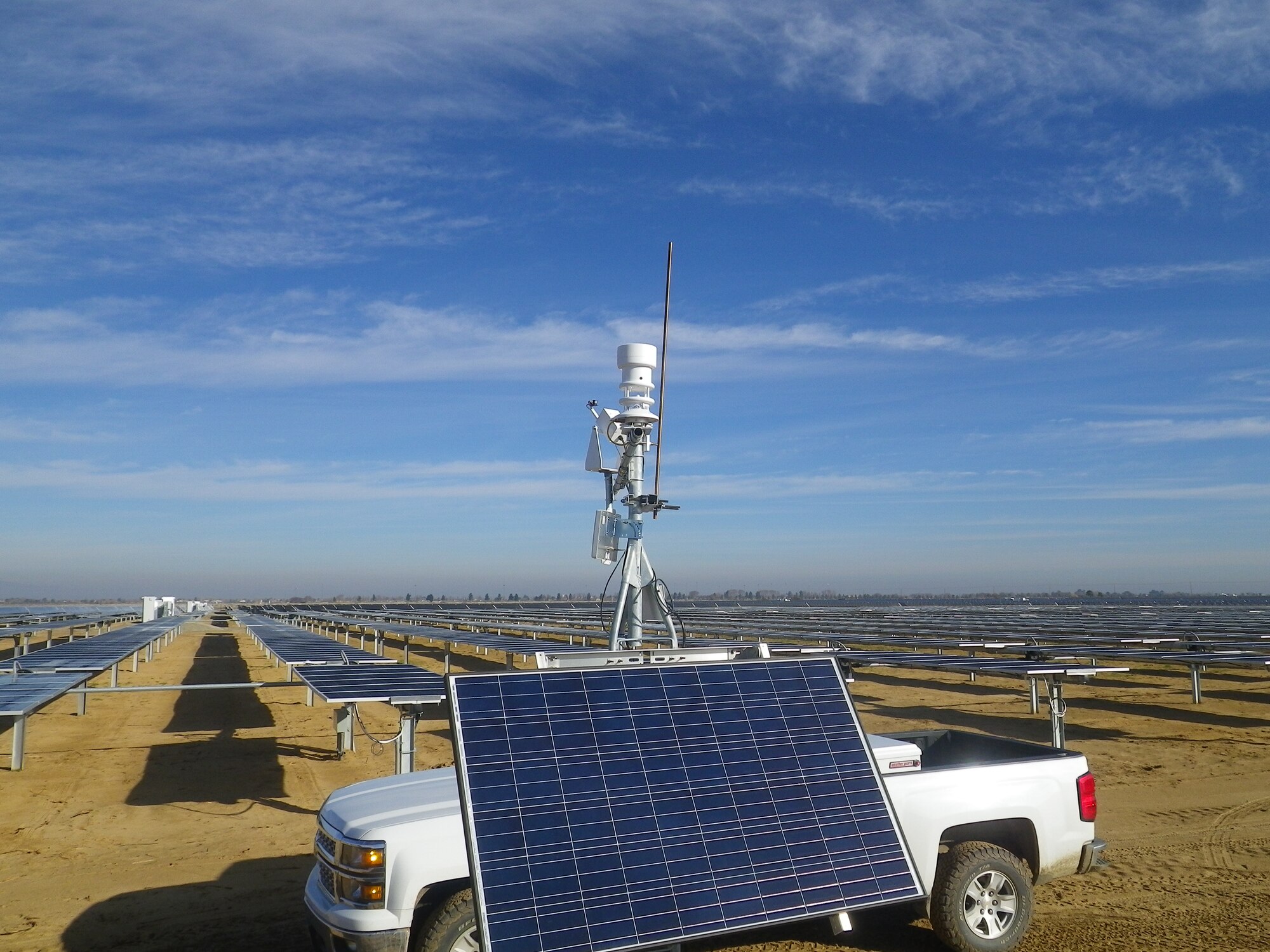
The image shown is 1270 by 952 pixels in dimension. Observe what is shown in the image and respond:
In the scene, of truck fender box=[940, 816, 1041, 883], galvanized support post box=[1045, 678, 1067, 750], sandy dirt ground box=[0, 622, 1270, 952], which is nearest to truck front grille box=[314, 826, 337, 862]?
sandy dirt ground box=[0, 622, 1270, 952]

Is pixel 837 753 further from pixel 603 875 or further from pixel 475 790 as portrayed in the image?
pixel 475 790

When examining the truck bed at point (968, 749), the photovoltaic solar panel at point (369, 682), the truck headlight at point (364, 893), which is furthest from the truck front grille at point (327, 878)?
the truck bed at point (968, 749)

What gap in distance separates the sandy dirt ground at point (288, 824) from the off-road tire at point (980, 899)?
33 cm

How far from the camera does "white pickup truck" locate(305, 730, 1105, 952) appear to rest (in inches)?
180

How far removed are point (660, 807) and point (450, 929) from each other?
1356 mm

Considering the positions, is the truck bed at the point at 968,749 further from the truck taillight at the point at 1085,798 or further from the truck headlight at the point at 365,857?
the truck headlight at the point at 365,857

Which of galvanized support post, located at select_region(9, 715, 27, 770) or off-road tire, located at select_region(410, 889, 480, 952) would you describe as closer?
off-road tire, located at select_region(410, 889, 480, 952)

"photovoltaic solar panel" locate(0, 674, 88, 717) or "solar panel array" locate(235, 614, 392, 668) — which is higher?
"photovoltaic solar panel" locate(0, 674, 88, 717)

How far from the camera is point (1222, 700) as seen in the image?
20141mm

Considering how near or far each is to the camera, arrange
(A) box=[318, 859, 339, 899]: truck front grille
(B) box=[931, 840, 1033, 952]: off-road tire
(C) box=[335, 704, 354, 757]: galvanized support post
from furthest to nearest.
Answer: (C) box=[335, 704, 354, 757]: galvanized support post → (B) box=[931, 840, 1033, 952]: off-road tire → (A) box=[318, 859, 339, 899]: truck front grille

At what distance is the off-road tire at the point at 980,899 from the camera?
5.39 meters

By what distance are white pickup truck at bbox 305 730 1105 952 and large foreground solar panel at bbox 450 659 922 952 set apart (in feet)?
1.19

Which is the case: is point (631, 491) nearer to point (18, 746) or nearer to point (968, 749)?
point (968, 749)

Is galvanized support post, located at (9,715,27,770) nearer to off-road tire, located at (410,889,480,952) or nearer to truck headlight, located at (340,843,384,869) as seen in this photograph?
truck headlight, located at (340,843,384,869)
